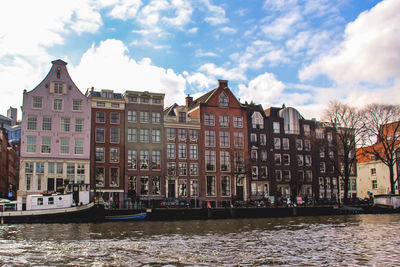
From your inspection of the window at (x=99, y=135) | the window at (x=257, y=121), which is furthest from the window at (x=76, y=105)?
the window at (x=257, y=121)

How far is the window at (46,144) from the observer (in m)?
62.5

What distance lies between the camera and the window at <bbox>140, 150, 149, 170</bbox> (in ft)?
221

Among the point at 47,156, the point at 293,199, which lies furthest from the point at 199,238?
the point at 293,199

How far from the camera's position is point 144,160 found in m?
67.8

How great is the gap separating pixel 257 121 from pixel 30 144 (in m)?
38.0

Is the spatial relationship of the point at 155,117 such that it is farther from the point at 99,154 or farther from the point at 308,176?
the point at 308,176

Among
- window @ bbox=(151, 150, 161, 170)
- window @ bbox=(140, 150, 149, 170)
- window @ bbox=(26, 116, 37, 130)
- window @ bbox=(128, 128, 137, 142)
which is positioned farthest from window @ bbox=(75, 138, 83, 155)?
window @ bbox=(151, 150, 161, 170)

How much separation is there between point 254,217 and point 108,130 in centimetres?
2508

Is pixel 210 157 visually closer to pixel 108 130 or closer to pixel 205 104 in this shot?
pixel 205 104

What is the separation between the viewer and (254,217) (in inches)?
2276

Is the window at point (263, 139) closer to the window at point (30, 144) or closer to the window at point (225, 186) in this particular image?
the window at point (225, 186)

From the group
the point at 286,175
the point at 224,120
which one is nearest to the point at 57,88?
the point at 224,120

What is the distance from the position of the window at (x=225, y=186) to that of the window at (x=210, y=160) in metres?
2.43

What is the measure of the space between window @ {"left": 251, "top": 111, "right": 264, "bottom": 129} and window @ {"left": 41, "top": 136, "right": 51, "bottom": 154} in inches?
1354
